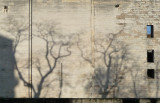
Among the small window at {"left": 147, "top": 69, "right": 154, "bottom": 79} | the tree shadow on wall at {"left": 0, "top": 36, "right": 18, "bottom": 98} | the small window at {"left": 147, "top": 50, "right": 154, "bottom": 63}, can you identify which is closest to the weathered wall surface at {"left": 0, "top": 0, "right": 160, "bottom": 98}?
the tree shadow on wall at {"left": 0, "top": 36, "right": 18, "bottom": 98}

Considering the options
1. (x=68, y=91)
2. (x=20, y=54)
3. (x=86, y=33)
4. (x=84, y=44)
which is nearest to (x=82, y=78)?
(x=68, y=91)

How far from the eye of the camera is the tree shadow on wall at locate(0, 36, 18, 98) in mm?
8477

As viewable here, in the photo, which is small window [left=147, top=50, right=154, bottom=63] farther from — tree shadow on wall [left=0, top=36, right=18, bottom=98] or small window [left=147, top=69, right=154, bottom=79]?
tree shadow on wall [left=0, top=36, right=18, bottom=98]

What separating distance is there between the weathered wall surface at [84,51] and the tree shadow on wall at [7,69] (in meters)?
0.08

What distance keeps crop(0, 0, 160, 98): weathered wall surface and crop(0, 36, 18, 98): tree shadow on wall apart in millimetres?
77

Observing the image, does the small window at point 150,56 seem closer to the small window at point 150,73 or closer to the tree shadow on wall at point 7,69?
the small window at point 150,73

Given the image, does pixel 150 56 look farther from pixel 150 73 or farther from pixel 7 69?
pixel 7 69

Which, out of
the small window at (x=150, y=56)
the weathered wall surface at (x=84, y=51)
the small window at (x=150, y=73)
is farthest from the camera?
the small window at (x=150, y=73)

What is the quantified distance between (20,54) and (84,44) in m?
4.96

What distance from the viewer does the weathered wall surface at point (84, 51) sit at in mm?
8445

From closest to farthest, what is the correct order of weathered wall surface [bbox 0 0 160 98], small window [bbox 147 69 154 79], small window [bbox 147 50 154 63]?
weathered wall surface [bbox 0 0 160 98] < small window [bbox 147 50 154 63] < small window [bbox 147 69 154 79]

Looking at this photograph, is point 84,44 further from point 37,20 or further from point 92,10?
point 37,20

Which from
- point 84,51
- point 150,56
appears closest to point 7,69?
point 84,51

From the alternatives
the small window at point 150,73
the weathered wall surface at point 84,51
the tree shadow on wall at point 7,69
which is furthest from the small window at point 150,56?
the tree shadow on wall at point 7,69
